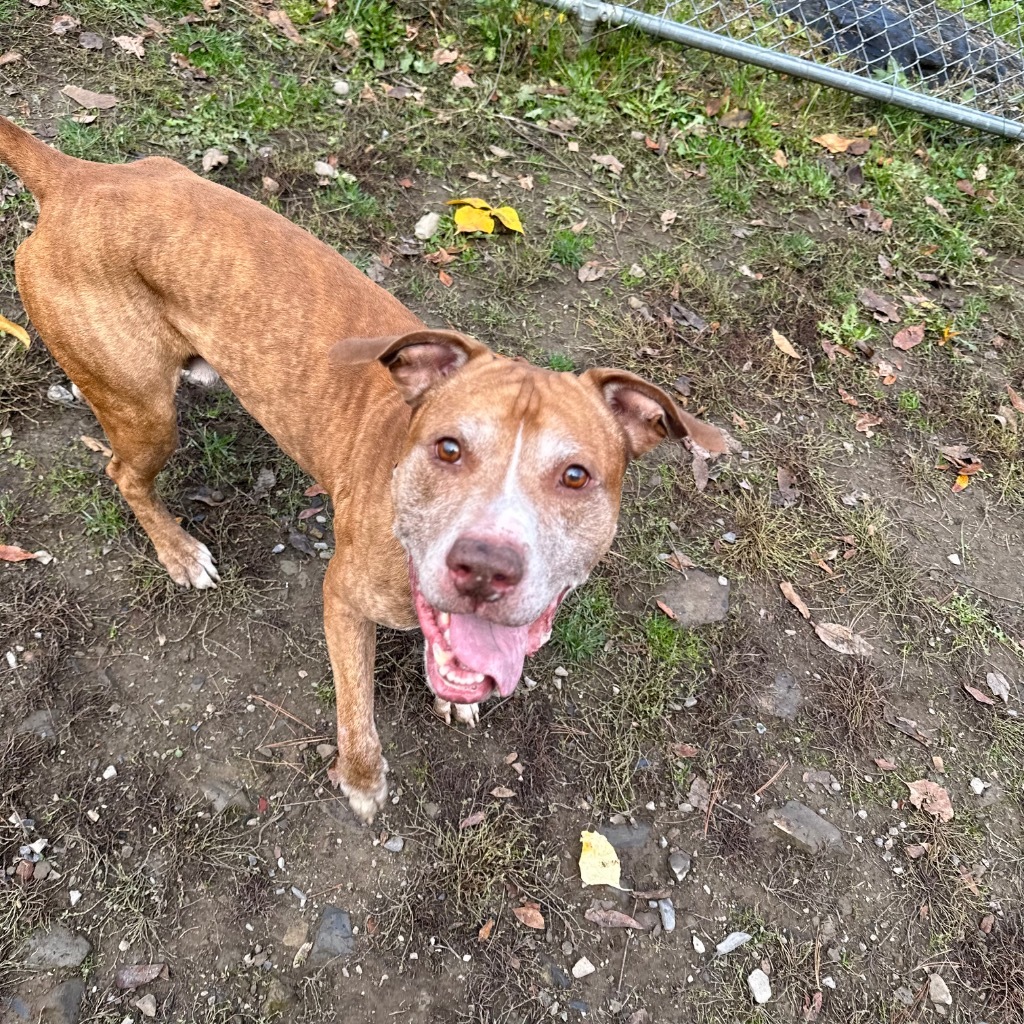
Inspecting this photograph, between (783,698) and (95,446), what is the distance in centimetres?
414

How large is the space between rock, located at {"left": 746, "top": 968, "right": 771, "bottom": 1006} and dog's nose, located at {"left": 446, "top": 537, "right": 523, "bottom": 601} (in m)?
2.35

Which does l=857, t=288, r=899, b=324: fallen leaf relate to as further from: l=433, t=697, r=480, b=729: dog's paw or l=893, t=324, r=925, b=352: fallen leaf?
l=433, t=697, r=480, b=729: dog's paw

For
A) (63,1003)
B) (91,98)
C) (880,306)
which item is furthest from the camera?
(880,306)

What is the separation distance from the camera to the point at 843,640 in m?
4.37

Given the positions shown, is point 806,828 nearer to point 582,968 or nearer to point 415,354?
point 582,968

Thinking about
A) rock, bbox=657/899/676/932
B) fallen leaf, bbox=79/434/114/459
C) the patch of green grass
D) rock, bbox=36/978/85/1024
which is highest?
fallen leaf, bbox=79/434/114/459

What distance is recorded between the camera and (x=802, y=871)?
362 cm

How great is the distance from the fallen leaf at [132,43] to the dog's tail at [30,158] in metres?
3.36

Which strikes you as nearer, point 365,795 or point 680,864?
point 365,795

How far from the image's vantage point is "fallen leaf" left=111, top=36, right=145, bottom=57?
5.85 m

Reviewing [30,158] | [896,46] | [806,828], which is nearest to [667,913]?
[806,828]

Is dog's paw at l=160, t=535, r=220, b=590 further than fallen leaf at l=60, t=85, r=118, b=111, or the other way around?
fallen leaf at l=60, t=85, r=118, b=111

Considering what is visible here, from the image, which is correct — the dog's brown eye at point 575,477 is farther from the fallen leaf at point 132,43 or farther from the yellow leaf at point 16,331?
the fallen leaf at point 132,43

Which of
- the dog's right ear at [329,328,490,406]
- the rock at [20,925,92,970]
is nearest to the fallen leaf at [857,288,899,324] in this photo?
the dog's right ear at [329,328,490,406]
